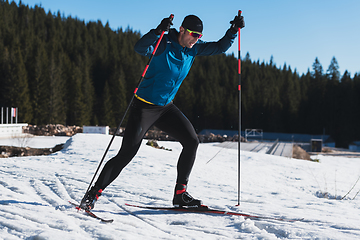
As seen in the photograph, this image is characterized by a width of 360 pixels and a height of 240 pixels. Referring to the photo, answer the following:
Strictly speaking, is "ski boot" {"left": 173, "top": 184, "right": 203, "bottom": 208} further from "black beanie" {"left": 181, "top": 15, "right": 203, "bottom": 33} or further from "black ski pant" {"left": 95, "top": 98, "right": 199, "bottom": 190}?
"black beanie" {"left": 181, "top": 15, "right": 203, "bottom": 33}

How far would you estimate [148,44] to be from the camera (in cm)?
215

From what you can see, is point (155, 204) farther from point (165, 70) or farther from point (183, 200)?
point (165, 70)

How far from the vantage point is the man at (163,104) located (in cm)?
228

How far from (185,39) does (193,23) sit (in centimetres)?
14

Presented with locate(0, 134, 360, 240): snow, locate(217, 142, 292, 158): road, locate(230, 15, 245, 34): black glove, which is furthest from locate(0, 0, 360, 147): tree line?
locate(230, 15, 245, 34): black glove

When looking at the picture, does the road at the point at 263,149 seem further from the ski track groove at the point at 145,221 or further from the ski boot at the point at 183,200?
the ski track groove at the point at 145,221

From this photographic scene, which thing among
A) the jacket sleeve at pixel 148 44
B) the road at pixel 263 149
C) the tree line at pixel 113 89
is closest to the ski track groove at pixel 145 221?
the jacket sleeve at pixel 148 44

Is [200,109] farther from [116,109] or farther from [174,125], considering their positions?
[174,125]

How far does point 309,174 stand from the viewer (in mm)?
5812

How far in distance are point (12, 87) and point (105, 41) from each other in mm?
38334

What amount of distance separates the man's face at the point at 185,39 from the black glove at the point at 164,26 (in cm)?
15

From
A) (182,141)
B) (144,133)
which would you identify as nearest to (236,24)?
(182,141)

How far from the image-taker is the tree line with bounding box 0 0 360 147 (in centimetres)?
4319

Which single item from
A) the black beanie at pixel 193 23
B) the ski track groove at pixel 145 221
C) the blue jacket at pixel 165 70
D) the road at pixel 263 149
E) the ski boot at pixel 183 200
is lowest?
the road at pixel 263 149
